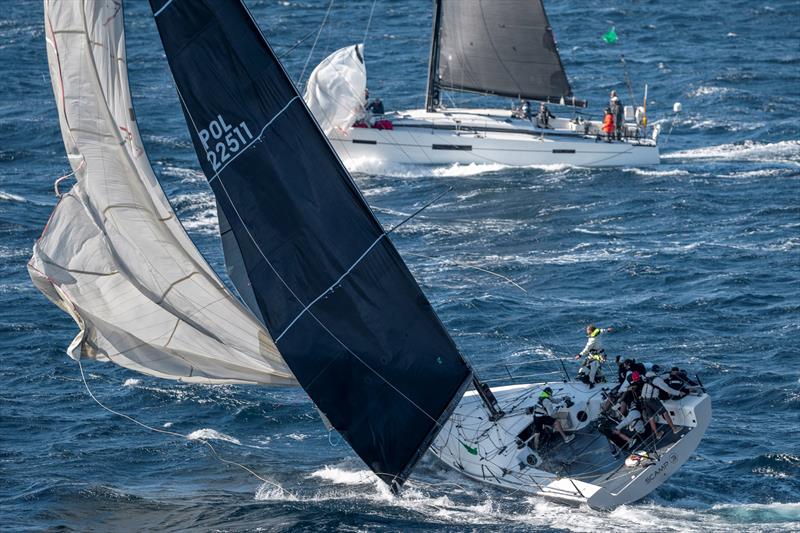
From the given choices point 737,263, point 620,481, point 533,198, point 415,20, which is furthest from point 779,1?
point 620,481

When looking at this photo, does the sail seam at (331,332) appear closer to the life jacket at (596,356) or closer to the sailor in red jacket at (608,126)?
the life jacket at (596,356)

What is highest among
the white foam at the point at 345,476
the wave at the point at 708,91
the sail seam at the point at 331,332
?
the sail seam at the point at 331,332

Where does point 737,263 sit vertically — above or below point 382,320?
below

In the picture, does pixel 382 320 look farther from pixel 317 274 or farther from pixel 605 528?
pixel 605 528

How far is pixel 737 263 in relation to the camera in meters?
46.0

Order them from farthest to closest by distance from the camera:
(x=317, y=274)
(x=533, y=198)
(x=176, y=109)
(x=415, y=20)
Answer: (x=415, y=20) < (x=176, y=109) < (x=533, y=198) < (x=317, y=274)

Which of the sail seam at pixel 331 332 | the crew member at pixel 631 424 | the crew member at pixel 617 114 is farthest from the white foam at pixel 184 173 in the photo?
the sail seam at pixel 331 332

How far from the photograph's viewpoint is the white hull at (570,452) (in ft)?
95.5

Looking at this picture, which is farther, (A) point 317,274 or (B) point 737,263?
(B) point 737,263

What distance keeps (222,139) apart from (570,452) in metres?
10.6

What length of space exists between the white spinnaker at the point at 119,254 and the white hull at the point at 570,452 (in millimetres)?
4765

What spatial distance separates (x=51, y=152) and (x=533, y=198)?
67.6ft

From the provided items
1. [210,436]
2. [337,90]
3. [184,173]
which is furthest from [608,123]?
[210,436]

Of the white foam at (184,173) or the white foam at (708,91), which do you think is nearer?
the white foam at (184,173)
